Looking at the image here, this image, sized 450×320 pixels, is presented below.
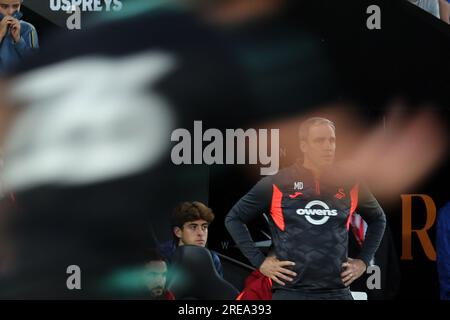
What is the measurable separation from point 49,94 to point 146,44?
653 millimetres

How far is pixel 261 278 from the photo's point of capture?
3287 mm

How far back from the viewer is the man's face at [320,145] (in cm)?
330

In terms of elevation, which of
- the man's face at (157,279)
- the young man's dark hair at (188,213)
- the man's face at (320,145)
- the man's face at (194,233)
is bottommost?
the man's face at (157,279)

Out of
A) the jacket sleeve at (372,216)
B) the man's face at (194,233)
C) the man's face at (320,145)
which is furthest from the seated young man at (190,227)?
the jacket sleeve at (372,216)

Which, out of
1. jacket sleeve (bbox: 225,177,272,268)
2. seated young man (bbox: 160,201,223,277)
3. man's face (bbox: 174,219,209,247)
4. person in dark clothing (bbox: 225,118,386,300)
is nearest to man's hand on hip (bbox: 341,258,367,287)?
person in dark clothing (bbox: 225,118,386,300)

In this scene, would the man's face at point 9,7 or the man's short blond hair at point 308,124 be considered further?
the man's face at point 9,7

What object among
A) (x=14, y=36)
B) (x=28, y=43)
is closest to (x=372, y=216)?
(x=28, y=43)

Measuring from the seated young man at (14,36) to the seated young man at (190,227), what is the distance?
1.33 m

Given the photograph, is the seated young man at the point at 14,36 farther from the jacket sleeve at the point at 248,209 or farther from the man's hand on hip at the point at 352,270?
the man's hand on hip at the point at 352,270

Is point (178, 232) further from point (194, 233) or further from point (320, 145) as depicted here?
point (320, 145)

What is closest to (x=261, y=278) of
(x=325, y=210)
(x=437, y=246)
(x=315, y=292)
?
(x=315, y=292)

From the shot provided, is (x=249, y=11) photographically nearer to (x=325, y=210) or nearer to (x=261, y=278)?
(x=325, y=210)

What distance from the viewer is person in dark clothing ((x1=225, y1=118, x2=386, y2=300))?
10.7 ft

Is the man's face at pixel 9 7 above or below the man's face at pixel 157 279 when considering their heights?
above
